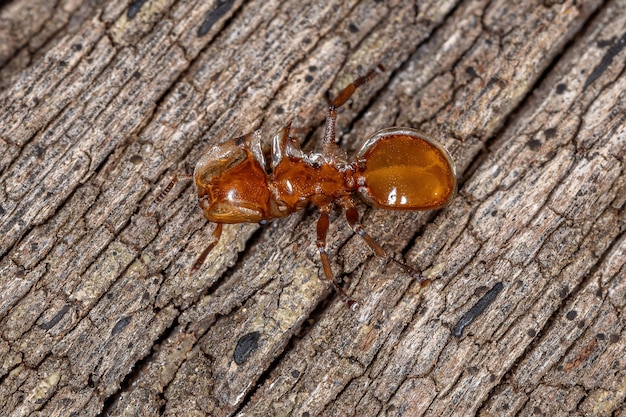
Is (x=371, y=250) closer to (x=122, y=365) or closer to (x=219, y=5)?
(x=122, y=365)

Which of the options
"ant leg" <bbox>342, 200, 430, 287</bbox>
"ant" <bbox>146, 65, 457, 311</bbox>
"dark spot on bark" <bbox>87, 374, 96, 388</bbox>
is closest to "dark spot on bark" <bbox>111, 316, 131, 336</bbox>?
"dark spot on bark" <bbox>87, 374, 96, 388</bbox>

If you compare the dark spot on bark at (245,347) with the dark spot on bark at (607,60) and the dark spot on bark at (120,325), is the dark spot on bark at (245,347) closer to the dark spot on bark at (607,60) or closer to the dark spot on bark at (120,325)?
the dark spot on bark at (120,325)

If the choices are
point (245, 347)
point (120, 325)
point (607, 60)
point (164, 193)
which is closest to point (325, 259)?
point (245, 347)

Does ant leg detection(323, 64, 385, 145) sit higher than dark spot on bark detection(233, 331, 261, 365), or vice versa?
ant leg detection(323, 64, 385, 145)

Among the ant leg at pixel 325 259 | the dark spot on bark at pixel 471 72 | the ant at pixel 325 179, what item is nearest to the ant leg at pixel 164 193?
the ant at pixel 325 179

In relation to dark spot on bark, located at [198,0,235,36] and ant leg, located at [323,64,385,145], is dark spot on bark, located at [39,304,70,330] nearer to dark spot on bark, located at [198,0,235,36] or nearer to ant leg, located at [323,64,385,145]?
ant leg, located at [323,64,385,145]

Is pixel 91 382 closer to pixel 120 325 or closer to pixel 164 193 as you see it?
pixel 120 325
